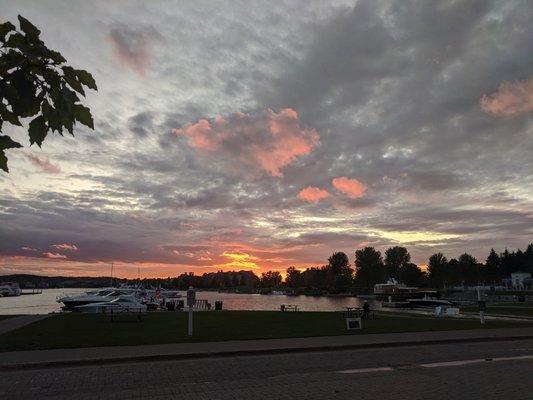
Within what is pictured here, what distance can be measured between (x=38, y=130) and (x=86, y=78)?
0.45 meters

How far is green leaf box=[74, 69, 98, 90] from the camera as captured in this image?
3059mm

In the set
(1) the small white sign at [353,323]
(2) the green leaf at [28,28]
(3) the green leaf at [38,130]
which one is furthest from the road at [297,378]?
(2) the green leaf at [28,28]

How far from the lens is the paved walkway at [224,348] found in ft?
47.3

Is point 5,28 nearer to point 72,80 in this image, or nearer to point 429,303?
point 72,80

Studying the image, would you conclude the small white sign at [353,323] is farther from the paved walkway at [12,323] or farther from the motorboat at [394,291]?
the motorboat at [394,291]

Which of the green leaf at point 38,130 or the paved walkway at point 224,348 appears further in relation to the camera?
the paved walkway at point 224,348

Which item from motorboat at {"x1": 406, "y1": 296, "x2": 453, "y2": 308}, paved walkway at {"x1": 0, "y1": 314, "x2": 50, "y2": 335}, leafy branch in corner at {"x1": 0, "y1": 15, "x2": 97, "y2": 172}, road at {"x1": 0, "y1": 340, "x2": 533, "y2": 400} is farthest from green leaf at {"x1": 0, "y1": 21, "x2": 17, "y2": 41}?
motorboat at {"x1": 406, "y1": 296, "x2": 453, "y2": 308}

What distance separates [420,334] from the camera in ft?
71.7

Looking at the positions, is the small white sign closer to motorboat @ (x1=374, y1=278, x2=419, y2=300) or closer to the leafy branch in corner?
the leafy branch in corner

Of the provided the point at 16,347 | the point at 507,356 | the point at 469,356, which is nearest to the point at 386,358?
the point at 469,356

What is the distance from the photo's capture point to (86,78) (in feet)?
10.1

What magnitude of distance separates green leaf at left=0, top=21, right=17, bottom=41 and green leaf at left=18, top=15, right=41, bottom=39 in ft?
0.75

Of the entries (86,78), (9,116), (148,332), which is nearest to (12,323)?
(148,332)

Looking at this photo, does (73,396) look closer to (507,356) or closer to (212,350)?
(212,350)
